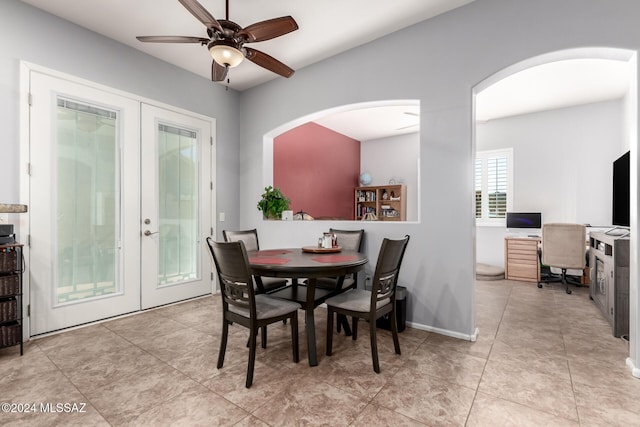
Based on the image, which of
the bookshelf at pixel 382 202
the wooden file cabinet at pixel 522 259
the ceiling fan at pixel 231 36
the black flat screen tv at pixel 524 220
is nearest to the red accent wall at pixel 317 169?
the bookshelf at pixel 382 202

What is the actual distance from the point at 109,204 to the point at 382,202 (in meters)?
5.29

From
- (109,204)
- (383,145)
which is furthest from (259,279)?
(383,145)

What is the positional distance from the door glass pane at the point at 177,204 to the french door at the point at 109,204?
0.5 inches

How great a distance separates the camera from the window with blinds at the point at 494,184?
19.0 ft

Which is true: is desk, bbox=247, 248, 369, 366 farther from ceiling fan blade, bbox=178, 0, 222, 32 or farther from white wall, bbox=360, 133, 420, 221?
white wall, bbox=360, 133, 420, 221

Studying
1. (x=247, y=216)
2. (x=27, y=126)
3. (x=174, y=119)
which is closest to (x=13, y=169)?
(x=27, y=126)

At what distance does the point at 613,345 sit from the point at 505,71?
2533 millimetres

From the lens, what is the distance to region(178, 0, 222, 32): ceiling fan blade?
186 centimetres

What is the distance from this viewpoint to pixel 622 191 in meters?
3.06

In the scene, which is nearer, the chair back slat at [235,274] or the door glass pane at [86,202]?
the chair back slat at [235,274]

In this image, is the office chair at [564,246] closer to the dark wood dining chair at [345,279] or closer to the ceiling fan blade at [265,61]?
the dark wood dining chair at [345,279]

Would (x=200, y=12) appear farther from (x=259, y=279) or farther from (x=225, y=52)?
(x=259, y=279)

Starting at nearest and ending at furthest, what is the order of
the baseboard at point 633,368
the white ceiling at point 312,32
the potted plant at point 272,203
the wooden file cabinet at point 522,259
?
the baseboard at point 633,368
the white ceiling at point 312,32
the potted plant at point 272,203
the wooden file cabinet at point 522,259

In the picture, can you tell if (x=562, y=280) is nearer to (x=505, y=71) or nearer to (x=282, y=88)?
(x=505, y=71)
